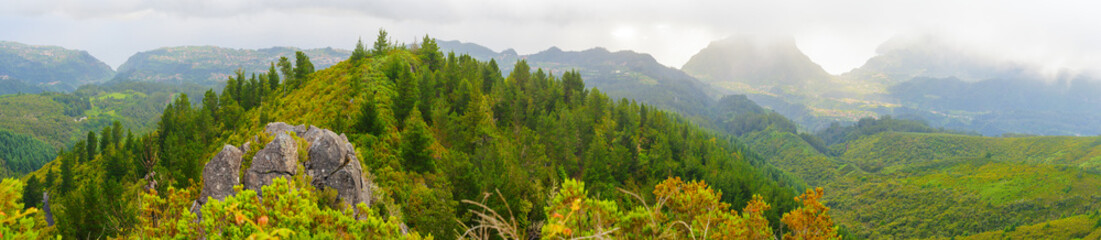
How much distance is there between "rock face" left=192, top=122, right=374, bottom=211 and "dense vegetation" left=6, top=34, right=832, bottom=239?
10.2 feet

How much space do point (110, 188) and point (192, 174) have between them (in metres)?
17.8

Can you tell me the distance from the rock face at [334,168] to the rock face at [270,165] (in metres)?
1.69

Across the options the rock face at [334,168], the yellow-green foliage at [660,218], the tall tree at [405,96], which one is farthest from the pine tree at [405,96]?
the yellow-green foliage at [660,218]

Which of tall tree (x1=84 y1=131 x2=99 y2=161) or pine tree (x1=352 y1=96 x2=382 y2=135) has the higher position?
pine tree (x1=352 y1=96 x2=382 y2=135)

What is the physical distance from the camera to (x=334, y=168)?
3256 cm

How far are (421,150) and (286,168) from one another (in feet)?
50.0

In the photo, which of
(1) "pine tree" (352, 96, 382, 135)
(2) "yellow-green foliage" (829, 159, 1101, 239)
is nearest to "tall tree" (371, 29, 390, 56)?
(1) "pine tree" (352, 96, 382, 135)

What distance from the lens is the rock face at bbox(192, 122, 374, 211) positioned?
3084 cm

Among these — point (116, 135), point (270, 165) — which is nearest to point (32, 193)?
point (116, 135)

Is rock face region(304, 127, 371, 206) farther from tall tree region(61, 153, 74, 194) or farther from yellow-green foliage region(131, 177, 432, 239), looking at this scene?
tall tree region(61, 153, 74, 194)

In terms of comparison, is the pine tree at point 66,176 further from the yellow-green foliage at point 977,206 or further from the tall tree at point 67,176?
the yellow-green foliage at point 977,206

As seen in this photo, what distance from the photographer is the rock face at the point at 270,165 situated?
3069 cm

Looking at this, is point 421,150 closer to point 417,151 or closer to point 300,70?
point 417,151

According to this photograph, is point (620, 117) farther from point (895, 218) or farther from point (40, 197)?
point (895, 218)
